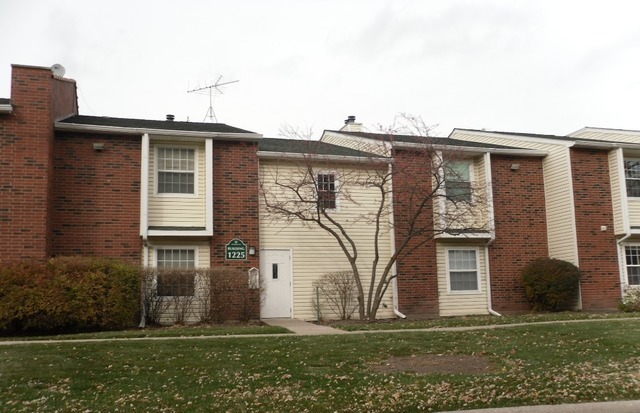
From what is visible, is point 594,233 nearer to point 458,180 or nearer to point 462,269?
point 462,269

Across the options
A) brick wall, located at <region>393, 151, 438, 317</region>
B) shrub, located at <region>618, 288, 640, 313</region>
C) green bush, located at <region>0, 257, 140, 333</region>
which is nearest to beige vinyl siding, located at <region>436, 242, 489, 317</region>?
brick wall, located at <region>393, 151, 438, 317</region>

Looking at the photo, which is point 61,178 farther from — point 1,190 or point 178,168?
point 178,168

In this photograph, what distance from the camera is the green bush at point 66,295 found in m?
13.0

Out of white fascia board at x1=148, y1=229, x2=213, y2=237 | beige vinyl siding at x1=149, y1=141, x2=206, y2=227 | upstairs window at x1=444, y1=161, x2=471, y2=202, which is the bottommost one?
white fascia board at x1=148, y1=229, x2=213, y2=237

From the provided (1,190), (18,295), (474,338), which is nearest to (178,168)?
(1,190)

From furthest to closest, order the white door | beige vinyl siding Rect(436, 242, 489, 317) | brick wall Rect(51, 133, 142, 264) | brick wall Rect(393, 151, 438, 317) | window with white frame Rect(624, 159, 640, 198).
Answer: window with white frame Rect(624, 159, 640, 198)
beige vinyl siding Rect(436, 242, 489, 317)
brick wall Rect(393, 151, 438, 317)
the white door
brick wall Rect(51, 133, 142, 264)

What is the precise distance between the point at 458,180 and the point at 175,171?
27.3ft

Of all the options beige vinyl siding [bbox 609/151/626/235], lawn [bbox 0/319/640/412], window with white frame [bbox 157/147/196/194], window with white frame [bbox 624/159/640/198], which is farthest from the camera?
window with white frame [bbox 624/159/640/198]

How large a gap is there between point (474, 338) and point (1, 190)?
11008mm

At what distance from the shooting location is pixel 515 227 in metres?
19.8

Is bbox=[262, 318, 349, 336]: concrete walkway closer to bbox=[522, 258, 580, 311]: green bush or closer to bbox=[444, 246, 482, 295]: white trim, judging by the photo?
bbox=[444, 246, 482, 295]: white trim

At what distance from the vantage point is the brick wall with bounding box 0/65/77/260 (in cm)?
1486

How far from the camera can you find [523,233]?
1986 centimetres

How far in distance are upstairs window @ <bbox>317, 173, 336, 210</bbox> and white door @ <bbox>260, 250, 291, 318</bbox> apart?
174 cm
